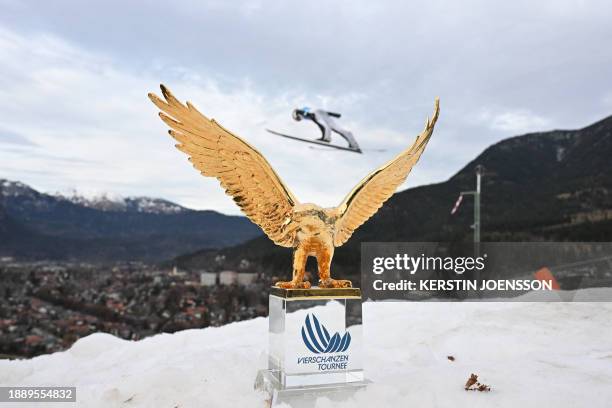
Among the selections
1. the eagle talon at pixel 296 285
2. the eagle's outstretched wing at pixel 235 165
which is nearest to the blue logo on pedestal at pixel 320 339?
the eagle talon at pixel 296 285

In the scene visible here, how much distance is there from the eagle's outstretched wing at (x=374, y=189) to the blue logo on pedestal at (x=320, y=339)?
966 millimetres

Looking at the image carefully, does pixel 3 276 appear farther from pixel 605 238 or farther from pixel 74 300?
pixel 605 238

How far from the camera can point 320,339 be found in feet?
17.4

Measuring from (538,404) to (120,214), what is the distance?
168490 mm

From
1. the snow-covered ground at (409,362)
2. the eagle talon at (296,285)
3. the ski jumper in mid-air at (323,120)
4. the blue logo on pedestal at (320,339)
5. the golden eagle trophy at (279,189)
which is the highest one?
the ski jumper in mid-air at (323,120)

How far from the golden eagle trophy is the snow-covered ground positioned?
1.33 meters

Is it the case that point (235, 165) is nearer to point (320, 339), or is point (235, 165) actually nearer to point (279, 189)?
point (279, 189)

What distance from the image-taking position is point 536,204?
51469mm

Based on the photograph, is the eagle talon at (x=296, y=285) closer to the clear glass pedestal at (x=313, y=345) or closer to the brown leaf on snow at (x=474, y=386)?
the clear glass pedestal at (x=313, y=345)

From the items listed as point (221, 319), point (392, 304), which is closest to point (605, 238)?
point (221, 319)

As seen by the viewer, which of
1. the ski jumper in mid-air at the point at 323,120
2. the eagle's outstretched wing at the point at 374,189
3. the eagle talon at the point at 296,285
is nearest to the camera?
the eagle talon at the point at 296,285

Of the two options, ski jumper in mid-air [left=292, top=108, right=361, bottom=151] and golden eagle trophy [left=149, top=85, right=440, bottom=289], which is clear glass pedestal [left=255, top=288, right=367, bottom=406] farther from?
ski jumper in mid-air [left=292, top=108, right=361, bottom=151]

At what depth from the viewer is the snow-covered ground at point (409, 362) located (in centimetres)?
517

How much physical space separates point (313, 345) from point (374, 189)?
6.34ft
